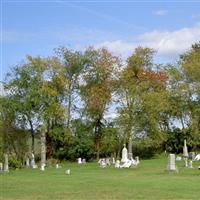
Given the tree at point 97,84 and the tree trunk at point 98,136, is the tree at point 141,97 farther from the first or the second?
the tree trunk at point 98,136

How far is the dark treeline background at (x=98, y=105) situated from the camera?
52.3 metres

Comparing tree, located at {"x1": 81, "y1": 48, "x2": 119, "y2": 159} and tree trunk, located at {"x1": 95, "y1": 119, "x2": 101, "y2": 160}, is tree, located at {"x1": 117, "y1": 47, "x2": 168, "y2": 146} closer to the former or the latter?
tree, located at {"x1": 81, "y1": 48, "x2": 119, "y2": 159}

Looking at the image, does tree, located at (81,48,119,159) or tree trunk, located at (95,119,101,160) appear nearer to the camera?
tree, located at (81,48,119,159)

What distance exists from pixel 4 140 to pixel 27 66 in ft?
27.0

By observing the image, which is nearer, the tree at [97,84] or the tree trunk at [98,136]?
the tree at [97,84]

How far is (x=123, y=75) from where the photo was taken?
5419 centimetres

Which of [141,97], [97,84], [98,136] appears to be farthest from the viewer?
[98,136]

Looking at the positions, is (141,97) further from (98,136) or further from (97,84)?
(98,136)

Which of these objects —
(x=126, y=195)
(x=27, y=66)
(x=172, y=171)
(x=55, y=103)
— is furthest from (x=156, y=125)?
(x=126, y=195)

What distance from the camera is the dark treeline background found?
172ft

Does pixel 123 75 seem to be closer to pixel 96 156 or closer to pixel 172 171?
pixel 96 156

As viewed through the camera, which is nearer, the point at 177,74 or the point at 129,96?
the point at 129,96

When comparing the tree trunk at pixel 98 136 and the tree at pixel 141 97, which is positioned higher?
the tree at pixel 141 97

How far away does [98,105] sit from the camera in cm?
5341
